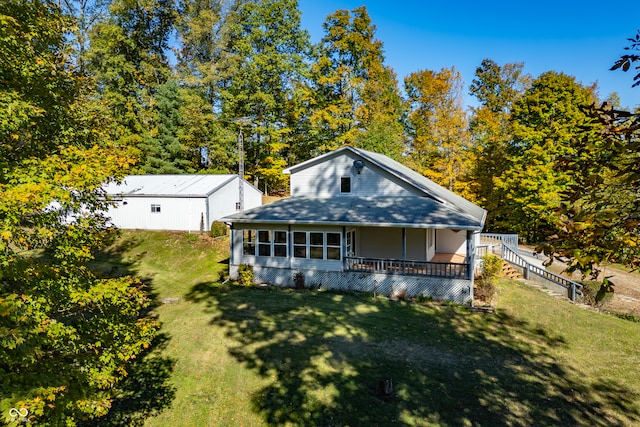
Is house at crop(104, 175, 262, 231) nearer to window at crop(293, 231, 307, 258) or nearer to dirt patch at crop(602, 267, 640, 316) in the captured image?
window at crop(293, 231, 307, 258)

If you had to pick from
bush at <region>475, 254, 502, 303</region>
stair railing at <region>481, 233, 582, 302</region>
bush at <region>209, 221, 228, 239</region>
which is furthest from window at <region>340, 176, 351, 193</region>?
stair railing at <region>481, 233, 582, 302</region>

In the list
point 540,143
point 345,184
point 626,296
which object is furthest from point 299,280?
point 540,143

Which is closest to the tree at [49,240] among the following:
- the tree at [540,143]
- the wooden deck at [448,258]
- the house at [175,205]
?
the wooden deck at [448,258]

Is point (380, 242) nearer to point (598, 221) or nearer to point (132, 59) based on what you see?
point (598, 221)

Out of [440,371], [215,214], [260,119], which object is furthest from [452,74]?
[440,371]

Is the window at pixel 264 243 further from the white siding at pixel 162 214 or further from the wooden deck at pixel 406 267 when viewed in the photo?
the white siding at pixel 162 214
